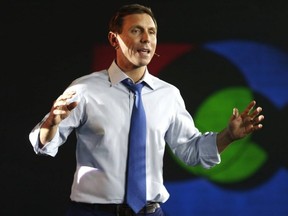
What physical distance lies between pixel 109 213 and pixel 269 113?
183cm

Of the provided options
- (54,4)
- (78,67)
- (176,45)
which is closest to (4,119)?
(78,67)

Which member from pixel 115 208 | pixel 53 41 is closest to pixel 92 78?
pixel 115 208

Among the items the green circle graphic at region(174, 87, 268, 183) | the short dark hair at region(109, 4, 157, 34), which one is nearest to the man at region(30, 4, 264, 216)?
the short dark hair at region(109, 4, 157, 34)

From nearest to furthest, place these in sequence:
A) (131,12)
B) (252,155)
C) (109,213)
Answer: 1. (109,213)
2. (131,12)
3. (252,155)

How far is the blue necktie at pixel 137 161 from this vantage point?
1900 millimetres

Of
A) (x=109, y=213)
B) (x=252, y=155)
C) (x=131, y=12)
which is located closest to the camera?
(x=109, y=213)

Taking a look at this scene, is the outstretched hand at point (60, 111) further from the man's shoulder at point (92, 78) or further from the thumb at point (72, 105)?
the man's shoulder at point (92, 78)

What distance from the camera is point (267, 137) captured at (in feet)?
11.2

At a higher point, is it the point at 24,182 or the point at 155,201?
the point at 155,201

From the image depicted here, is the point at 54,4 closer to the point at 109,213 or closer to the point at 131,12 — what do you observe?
the point at 131,12

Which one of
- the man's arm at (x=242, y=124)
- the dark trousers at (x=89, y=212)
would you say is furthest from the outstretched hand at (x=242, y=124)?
the dark trousers at (x=89, y=212)

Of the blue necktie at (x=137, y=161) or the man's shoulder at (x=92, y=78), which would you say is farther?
the man's shoulder at (x=92, y=78)

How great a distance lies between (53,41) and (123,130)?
5.48ft

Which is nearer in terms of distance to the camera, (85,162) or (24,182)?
(85,162)
